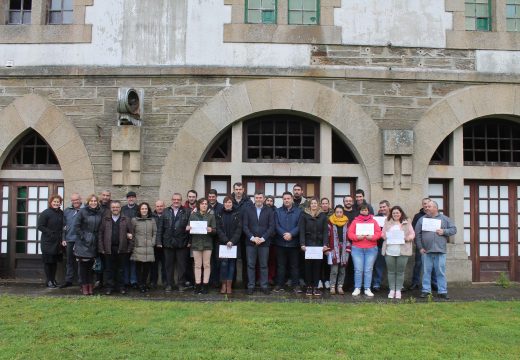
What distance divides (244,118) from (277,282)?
299 cm

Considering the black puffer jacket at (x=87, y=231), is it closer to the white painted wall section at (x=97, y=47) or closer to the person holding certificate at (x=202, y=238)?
the person holding certificate at (x=202, y=238)

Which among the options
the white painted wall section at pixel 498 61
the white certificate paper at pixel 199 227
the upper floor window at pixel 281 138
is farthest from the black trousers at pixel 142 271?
the white painted wall section at pixel 498 61

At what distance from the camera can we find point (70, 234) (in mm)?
8625

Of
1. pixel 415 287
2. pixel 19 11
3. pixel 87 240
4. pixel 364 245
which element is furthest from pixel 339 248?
pixel 19 11

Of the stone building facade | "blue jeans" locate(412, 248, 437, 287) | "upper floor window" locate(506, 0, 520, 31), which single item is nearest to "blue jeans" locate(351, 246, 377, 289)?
"blue jeans" locate(412, 248, 437, 287)

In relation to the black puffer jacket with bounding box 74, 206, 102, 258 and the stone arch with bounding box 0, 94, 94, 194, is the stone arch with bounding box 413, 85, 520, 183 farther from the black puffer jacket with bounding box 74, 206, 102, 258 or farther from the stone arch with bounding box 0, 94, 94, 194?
the stone arch with bounding box 0, 94, 94, 194

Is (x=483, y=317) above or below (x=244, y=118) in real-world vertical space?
below

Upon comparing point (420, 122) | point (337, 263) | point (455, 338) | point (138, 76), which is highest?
point (138, 76)

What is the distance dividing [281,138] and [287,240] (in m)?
2.23

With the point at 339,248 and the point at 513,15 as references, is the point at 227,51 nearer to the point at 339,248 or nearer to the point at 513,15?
the point at 339,248

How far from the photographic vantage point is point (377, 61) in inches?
369

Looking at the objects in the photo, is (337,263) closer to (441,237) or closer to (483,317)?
(441,237)

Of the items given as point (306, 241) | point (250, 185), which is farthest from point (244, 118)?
point (306, 241)

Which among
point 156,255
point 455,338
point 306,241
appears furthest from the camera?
point 156,255
